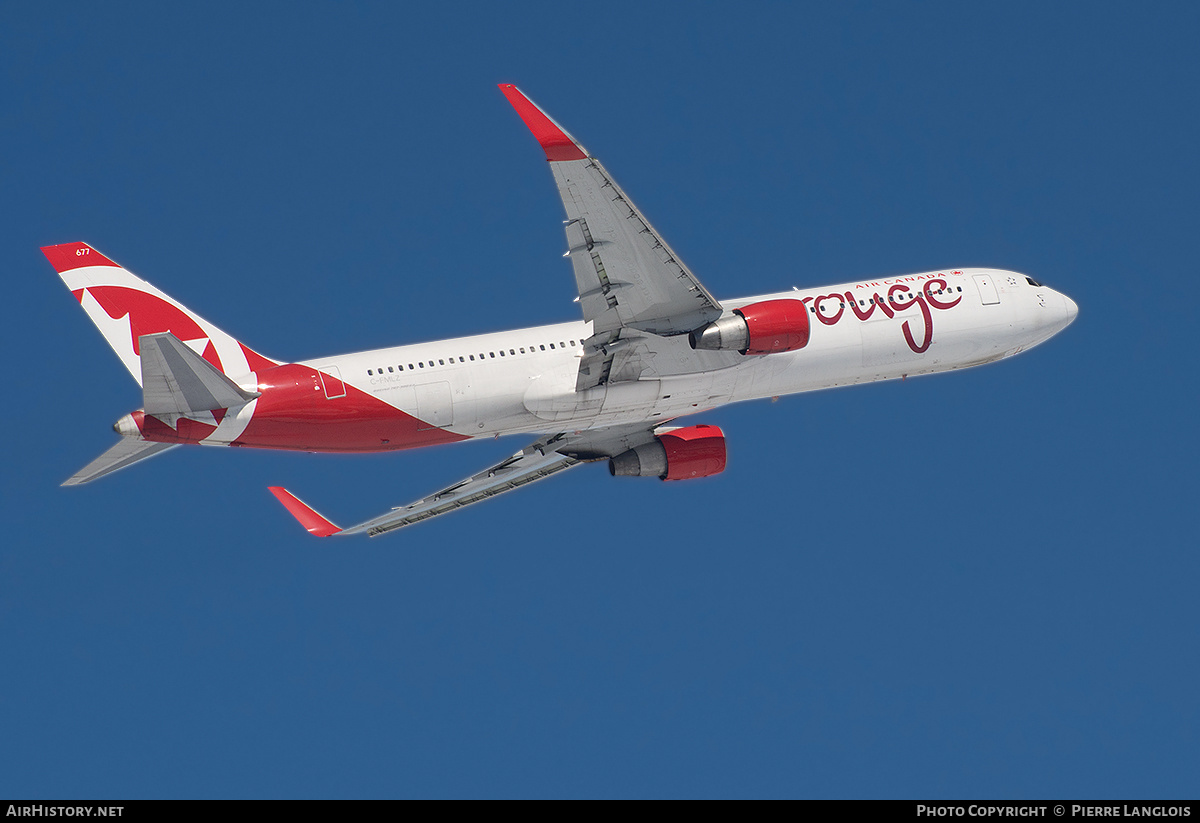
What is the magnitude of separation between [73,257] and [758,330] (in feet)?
59.7

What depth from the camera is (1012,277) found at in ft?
140

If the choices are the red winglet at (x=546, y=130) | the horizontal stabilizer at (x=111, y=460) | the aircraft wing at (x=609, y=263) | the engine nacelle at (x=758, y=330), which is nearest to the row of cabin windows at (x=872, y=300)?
the engine nacelle at (x=758, y=330)

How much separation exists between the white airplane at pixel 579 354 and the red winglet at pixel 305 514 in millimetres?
8434

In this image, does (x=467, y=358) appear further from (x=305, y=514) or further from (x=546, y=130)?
(x=305, y=514)

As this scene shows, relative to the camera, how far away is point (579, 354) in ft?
123

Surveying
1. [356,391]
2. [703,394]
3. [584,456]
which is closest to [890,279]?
[703,394]

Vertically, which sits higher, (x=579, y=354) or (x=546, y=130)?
(x=546, y=130)

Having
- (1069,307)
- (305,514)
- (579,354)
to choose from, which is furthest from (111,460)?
(1069,307)

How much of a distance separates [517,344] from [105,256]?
36.6ft

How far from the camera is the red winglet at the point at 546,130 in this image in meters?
29.5

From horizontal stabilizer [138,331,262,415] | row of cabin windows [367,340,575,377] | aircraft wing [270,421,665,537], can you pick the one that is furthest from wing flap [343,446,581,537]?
horizontal stabilizer [138,331,262,415]

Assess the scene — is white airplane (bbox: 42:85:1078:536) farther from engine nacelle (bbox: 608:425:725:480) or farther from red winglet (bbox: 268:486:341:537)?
red winglet (bbox: 268:486:341:537)

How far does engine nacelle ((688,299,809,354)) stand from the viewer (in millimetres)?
36125

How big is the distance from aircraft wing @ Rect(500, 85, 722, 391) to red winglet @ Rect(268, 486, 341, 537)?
39.9ft
